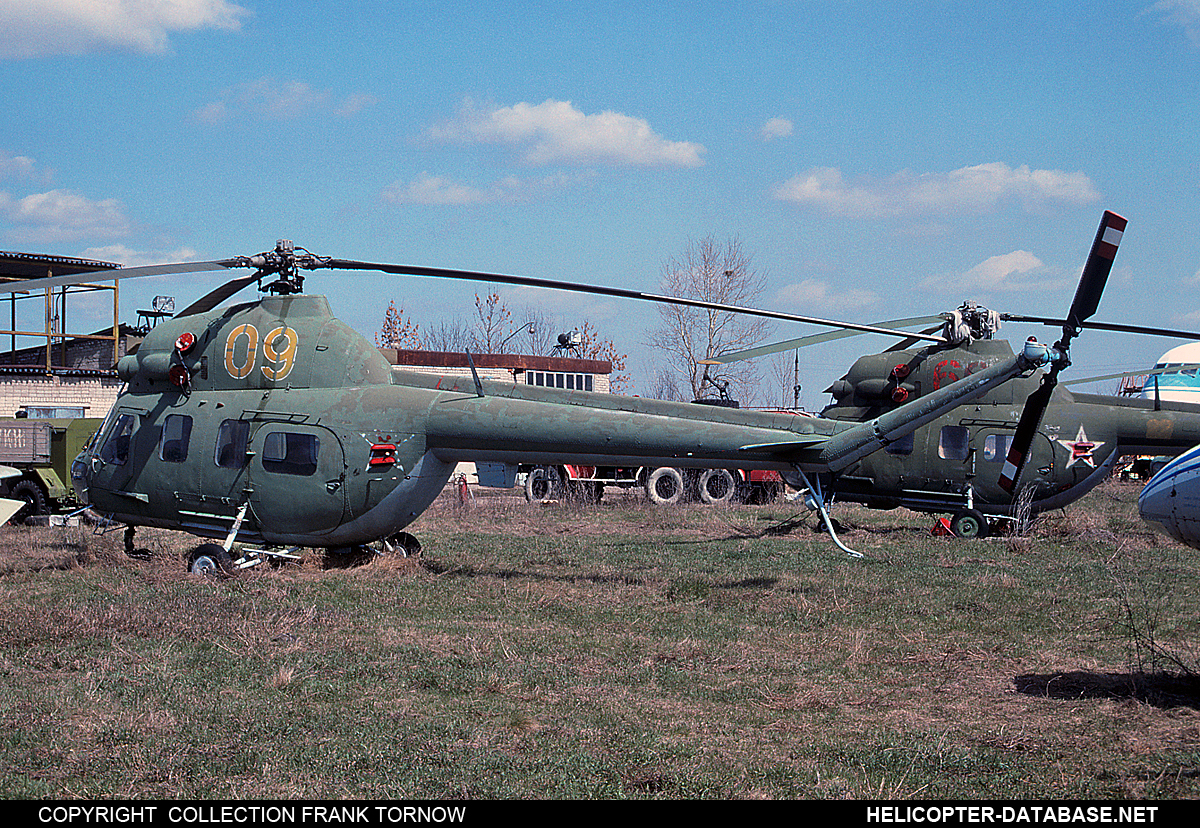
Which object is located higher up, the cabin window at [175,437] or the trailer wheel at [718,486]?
the cabin window at [175,437]

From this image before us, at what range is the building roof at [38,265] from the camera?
29141 millimetres

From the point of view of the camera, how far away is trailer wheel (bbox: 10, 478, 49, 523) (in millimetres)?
19031

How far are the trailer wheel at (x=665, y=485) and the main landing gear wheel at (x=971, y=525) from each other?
912 cm

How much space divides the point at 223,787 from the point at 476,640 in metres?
3.82

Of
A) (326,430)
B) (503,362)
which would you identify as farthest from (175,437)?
(503,362)

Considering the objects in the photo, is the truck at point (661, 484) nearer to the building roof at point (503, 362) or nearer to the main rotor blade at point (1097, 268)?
the building roof at point (503, 362)

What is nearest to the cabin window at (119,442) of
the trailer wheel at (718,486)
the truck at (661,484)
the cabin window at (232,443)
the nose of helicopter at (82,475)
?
the nose of helicopter at (82,475)

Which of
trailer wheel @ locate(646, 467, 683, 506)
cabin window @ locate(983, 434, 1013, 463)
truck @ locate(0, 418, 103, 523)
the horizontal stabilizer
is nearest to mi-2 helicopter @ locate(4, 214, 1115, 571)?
the horizontal stabilizer

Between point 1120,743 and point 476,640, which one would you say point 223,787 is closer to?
point 476,640

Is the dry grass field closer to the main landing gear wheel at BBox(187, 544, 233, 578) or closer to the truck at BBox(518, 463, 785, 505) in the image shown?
the main landing gear wheel at BBox(187, 544, 233, 578)

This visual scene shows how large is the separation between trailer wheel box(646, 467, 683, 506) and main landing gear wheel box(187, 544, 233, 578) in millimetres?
15053

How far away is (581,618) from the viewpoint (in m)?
10.2

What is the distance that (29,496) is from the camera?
62.8 ft
